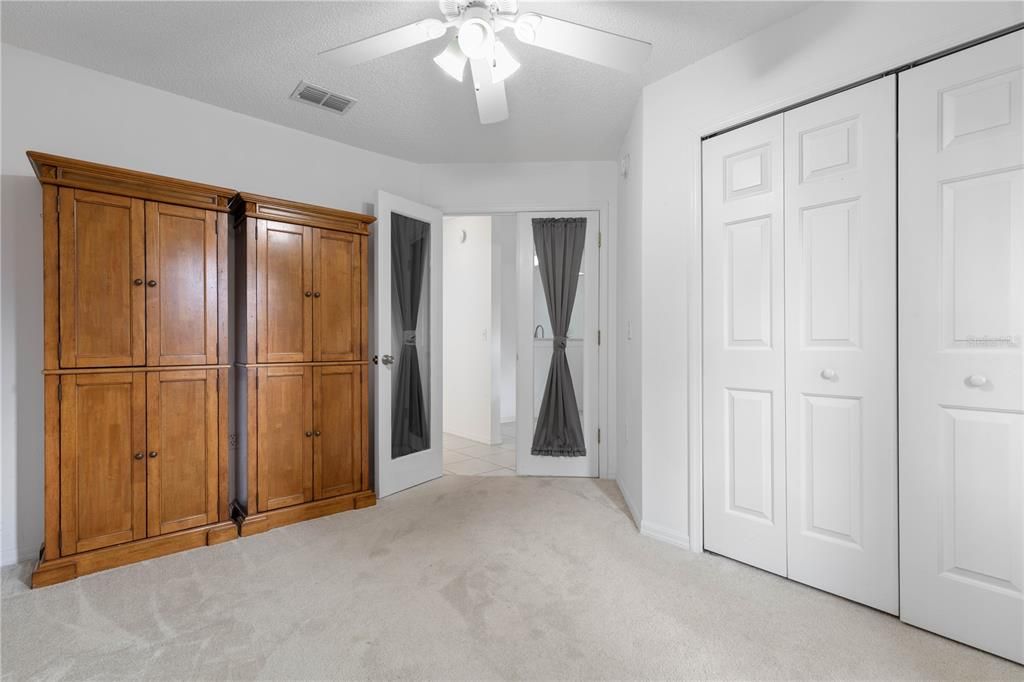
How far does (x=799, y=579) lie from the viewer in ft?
6.91

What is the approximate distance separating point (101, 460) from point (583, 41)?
277 cm

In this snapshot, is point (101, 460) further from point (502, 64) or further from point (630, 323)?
point (630, 323)

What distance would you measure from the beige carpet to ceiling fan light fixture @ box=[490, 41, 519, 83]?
2104mm

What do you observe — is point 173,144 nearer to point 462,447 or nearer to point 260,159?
point 260,159

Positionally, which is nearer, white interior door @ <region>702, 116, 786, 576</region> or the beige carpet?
the beige carpet

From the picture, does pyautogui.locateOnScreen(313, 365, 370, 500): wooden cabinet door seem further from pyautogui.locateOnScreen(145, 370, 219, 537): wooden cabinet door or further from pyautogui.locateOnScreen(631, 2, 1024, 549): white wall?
pyautogui.locateOnScreen(631, 2, 1024, 549): white wall

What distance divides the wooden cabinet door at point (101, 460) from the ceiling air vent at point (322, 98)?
5.75 feet

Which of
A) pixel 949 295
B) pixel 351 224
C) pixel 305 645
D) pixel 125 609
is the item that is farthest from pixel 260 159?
pixel 949 295

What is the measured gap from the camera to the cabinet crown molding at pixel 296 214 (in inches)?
106

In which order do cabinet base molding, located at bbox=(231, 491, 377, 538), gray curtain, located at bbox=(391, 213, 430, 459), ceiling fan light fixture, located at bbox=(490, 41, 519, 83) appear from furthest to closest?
gray curtain, located at bbox=(391, 213, 430, 459) → cabinet base molding, located at bbox=(231, 491, 377, 538) → ceiling fan light fixture, located at bbox=(490, 41, 519, 83)

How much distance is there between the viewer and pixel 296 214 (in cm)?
286

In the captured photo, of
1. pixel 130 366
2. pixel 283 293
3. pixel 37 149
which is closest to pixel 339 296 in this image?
pixel 283 293

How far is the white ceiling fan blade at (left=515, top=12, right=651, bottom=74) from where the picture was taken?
1654 millimetres

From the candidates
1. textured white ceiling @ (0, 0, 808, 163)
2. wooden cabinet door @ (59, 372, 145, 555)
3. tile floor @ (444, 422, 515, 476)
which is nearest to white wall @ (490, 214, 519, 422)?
tile floor @ (444, 422, 515, 476)
